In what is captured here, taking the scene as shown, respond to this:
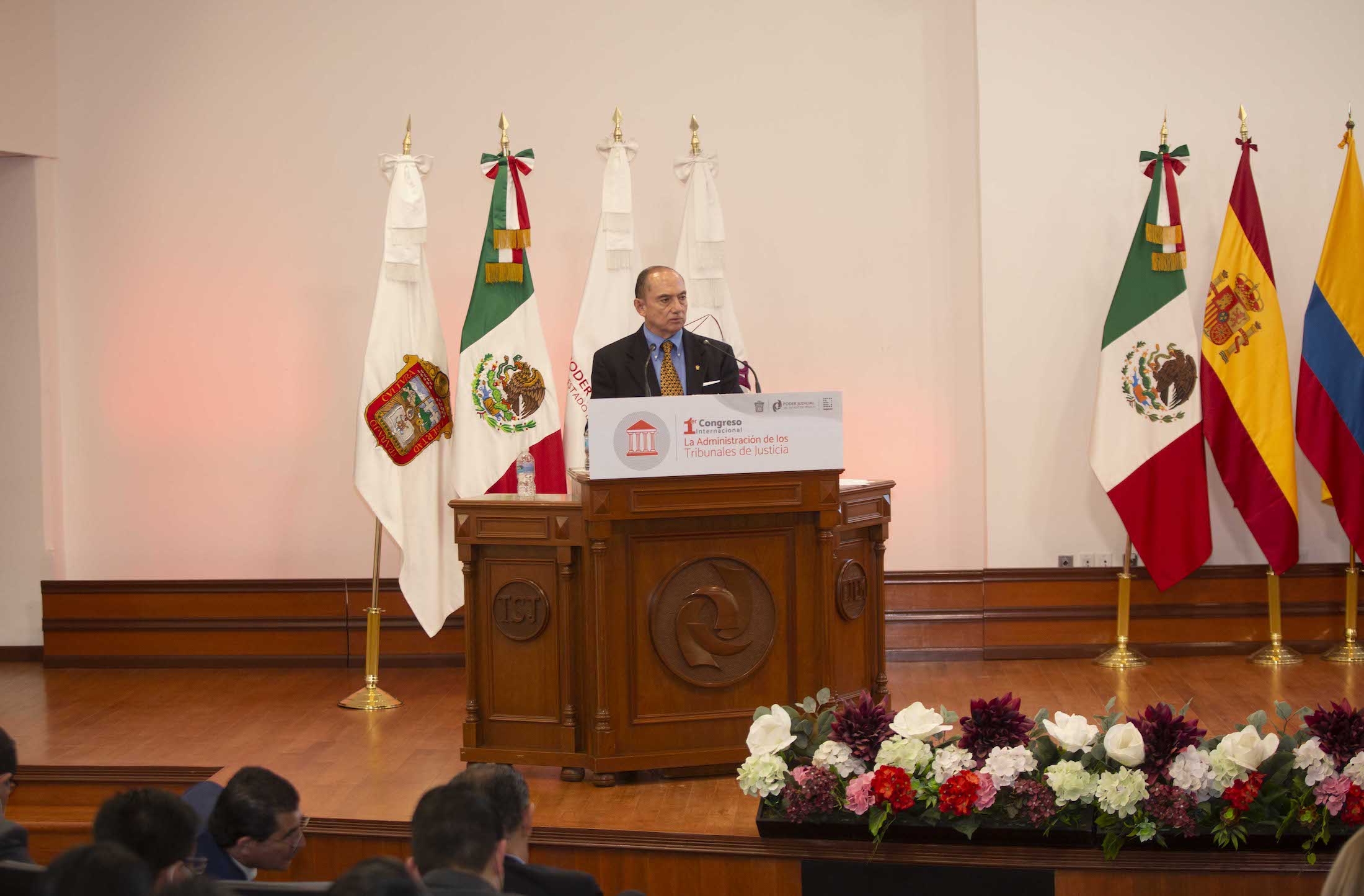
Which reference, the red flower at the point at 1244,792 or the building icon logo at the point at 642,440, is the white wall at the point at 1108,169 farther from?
the red flower at the point at 1244,792

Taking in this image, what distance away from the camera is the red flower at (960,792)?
143 inches

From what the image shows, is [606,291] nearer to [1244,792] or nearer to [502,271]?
[502,271]

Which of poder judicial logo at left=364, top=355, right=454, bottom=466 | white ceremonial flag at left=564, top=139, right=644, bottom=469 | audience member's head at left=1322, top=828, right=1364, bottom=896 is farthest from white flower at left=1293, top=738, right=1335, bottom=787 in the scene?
poder judicial logo at left=364, top=355, right=454, bottom=466

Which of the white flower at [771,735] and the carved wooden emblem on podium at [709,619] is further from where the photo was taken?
the carved wooden emblem on podium at [709,619]

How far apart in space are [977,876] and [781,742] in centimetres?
65

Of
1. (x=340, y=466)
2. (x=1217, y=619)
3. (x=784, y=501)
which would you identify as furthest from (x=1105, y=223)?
(x=340, y=466)

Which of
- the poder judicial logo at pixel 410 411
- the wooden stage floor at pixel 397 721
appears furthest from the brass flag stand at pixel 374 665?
the poder judicial logo at pixel 410 411

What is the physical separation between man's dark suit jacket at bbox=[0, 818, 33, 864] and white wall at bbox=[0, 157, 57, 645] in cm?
474

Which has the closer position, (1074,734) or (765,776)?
(1074,734)

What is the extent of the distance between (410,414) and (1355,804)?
4083 mm

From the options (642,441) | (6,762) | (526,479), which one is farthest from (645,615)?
(6,762)

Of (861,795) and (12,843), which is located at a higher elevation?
(12,843)

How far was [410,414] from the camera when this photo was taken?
240 inches

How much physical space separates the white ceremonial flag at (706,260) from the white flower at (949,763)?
2.82 meters
